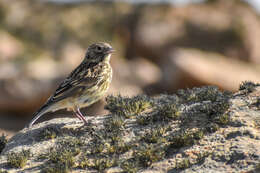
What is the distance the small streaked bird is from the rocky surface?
46 centimetres

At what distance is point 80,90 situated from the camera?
35.5 ft

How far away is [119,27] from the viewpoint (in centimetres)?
4306

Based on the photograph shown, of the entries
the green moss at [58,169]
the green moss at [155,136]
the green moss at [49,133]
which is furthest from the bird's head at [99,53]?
the green moss at [58,169]

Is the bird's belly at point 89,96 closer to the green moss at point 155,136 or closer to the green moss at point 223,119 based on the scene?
the green moss at point 155,136

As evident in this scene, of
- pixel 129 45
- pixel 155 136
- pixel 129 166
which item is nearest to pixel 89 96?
pixel 155 136

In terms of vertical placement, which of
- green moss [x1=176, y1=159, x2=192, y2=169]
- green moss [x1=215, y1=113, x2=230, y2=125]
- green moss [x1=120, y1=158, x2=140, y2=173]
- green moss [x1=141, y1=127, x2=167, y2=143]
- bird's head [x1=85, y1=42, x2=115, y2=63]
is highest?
bird's head [x1=85, y1=42, x2=115, y2=63]

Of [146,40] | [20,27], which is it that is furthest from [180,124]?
[20,27]

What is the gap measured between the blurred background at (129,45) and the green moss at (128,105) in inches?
599

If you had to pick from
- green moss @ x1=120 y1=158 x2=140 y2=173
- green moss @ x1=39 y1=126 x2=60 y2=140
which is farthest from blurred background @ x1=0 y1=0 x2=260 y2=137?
green moss @ x1=120 y1=158 x2=140 y2=173

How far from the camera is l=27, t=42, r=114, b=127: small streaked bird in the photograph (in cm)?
1070

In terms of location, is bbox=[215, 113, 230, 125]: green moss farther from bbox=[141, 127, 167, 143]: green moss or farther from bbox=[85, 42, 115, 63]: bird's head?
bbox=[85, 42, 115, 63]: bird's head

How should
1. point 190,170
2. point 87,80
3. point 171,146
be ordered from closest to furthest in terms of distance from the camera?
point 190,170
point 171,146
point 87,80

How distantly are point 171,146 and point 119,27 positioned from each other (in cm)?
3453

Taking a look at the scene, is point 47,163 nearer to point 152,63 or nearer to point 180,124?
point 180,124
